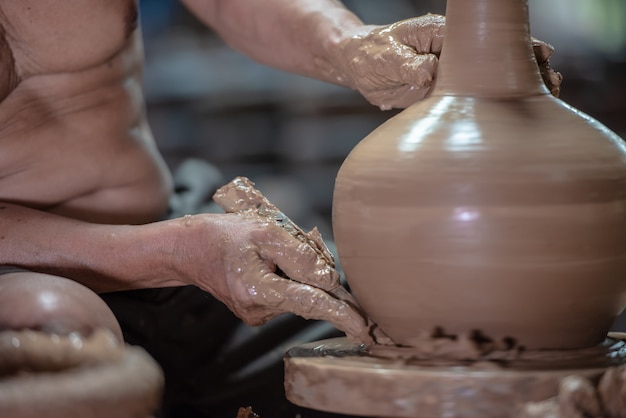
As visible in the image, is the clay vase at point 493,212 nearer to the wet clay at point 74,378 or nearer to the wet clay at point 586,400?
the wet clay at point 586,400

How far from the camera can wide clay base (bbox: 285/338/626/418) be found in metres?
0.98

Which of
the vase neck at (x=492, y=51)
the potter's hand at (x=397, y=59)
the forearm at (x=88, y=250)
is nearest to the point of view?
the vase neck at (x=492, y=51)

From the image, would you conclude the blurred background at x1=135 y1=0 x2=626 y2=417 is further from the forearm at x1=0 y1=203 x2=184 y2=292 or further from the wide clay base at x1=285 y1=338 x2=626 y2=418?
the wide clay base at x1=285 y1=338 x2=626 y2=418

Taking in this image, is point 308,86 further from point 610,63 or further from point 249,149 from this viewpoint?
point 610,63

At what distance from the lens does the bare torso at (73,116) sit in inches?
60.2

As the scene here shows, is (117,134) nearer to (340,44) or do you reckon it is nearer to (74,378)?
(340,44)

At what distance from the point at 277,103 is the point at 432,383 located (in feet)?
12.4

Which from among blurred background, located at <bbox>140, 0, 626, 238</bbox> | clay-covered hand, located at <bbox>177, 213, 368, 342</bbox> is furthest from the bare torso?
blurred background, located at <bbox>140, 0, 626, 238</bbox>

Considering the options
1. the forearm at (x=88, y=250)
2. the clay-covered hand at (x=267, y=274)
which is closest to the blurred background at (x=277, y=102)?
the forearm at (x=88, y=250)

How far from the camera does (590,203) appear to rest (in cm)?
107

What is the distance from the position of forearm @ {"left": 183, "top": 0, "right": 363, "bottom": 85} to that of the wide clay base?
0.59 meters

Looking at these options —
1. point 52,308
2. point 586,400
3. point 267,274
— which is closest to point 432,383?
point 586,400

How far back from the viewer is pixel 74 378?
0.85 meters

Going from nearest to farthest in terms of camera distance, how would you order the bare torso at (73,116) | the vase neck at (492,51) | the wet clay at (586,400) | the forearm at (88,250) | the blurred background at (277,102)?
the wet clay at (586,400), the vase neck at (492,51), the forearm at (88,250), the bare torso at (73,116), the blurred background at (277,102)
